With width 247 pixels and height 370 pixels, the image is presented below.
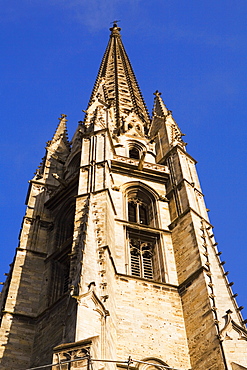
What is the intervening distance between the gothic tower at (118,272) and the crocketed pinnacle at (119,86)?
6402mm

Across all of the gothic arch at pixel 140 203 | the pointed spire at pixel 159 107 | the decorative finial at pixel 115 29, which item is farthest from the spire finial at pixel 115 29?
the gothic arch at pixel 140 203

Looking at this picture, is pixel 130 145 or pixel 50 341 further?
pixel 130 145

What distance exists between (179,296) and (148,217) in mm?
6208

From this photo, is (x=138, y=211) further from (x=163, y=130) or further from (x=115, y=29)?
(x=115, y=29)

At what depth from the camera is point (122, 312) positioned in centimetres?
1983

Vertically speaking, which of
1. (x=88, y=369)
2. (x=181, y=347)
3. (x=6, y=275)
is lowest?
(x=88, y=369)

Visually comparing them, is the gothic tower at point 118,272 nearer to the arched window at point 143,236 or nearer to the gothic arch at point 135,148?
the arched window at point 143,236

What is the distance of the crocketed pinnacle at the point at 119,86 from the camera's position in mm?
39969

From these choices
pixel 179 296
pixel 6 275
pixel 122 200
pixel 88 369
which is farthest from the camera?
pixel 122 200

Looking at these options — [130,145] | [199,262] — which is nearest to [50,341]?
[199,262]

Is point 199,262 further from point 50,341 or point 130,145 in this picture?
point 130,145

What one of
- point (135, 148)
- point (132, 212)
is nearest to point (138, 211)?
point (132, 212)

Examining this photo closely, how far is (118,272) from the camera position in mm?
21766

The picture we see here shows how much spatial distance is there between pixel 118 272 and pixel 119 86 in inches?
977
